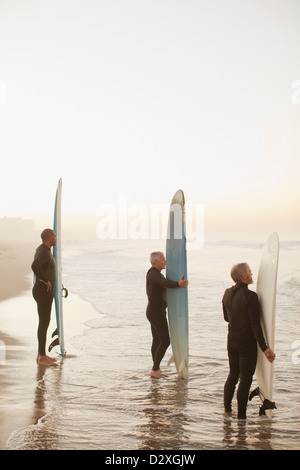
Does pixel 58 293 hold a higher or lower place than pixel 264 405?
higher

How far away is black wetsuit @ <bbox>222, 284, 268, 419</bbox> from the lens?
416 cm

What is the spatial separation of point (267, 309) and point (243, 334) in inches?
12.2

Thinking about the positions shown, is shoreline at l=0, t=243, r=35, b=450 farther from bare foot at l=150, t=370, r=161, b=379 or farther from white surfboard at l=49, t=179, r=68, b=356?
bare foot at l=150, t=370, r=161, b=379

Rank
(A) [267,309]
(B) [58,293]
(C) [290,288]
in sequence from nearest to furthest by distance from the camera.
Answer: (A) [267,309] → (B) [58,293] → (C) [290,288]

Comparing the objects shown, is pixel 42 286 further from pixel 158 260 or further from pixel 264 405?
pixel 264 405

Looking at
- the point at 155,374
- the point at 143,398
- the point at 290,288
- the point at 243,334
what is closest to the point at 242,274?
the point at 243,334

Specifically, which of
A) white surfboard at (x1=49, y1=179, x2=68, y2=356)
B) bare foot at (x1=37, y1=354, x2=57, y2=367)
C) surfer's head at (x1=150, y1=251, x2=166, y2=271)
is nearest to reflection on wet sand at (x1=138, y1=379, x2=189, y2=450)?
surfer's head at (x1=150, y1=251, x2=166, y2=271)

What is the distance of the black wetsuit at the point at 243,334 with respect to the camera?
416 cm

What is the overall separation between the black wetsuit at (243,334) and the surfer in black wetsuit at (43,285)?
265 centimetres

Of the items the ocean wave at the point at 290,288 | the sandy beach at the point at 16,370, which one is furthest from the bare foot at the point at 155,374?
the ocean wave at the point at 290,288

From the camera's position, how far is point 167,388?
5359 mm

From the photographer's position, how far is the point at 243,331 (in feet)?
13.8

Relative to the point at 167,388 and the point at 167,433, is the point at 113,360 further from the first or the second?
the point at 167,433
